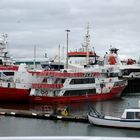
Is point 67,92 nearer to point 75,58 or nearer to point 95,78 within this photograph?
point 95,78

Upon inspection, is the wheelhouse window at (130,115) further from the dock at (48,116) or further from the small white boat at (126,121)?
the dock at (48,116)

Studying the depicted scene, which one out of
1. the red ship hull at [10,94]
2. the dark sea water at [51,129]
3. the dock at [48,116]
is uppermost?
the red ship hull at [10,94]

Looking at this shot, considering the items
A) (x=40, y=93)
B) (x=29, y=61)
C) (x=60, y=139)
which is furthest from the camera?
(x=29, y=61)

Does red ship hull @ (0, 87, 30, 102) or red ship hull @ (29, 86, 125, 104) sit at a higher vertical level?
red ship hull @ (0, 87, 30, 102)

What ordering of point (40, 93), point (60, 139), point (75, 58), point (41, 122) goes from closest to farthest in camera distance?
point (60, 139) < point (41, 122) < point (40, 93) < point (75, 58)

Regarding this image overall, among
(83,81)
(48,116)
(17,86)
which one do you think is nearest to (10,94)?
(17,86)

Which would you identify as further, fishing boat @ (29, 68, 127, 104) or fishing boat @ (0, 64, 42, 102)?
fishing boat @ (29, 68, 127, 104)

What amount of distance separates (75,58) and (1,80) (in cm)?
3708

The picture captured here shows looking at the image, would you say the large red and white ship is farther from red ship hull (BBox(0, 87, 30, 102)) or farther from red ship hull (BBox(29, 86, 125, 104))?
red ship hull (BBox(0, 87, 30, 102))

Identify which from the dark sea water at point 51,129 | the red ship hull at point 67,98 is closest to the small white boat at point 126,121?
the dark sea water at point 51,129

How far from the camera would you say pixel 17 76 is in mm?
55906

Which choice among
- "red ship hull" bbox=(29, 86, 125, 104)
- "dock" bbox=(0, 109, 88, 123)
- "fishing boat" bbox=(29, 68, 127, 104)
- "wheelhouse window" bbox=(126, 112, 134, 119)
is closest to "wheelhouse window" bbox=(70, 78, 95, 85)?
"fishing boat" bbox=(29, 68, 127, 104)

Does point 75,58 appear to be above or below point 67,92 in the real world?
above

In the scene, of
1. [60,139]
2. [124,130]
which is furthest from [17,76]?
[60,139]
